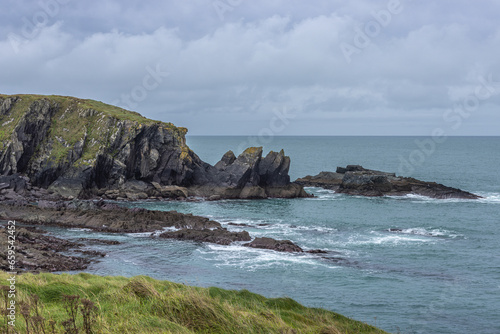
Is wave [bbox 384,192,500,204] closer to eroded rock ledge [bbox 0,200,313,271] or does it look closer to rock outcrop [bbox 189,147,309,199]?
rock outcrop [bbox 189,147,309,199]

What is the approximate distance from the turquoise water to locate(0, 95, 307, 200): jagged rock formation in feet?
46.3

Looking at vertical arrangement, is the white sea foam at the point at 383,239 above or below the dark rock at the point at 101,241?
above

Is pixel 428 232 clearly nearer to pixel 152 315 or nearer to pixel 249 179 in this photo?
pixel 249 179

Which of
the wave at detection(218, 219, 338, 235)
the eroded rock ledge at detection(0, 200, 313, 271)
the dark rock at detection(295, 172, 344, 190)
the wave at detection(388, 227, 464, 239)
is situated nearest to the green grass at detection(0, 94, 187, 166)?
the eroded rock ledge at detection(0, 200, 313, 271)

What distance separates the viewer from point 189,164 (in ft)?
290

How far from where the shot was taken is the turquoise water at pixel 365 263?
29.3 metres

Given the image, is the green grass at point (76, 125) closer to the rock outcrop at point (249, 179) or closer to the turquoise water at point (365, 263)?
the rock outcrop at point (249, 179)

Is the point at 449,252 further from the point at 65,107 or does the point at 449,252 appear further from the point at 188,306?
the point at 65,107

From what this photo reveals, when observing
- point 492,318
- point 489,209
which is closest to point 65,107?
point 489,209

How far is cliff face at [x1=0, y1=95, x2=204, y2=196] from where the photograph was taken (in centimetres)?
8306

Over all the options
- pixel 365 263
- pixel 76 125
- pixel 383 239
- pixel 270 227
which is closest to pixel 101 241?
pixel 270 227

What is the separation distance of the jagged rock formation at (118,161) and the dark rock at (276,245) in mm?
38002

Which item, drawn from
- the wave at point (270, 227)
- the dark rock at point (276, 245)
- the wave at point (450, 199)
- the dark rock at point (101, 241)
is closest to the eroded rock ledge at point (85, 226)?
the dark rock at point (276, 245)

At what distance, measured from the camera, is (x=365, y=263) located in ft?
133
